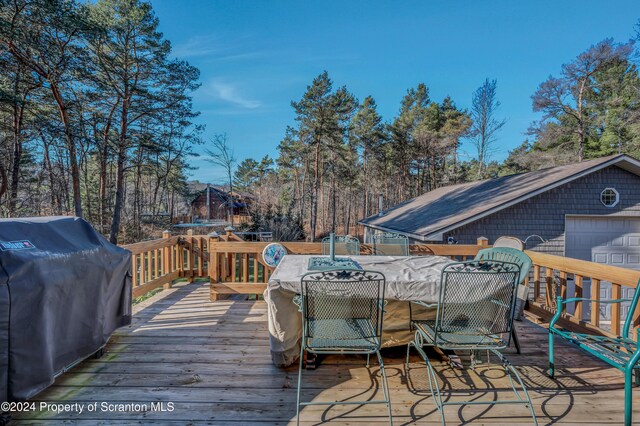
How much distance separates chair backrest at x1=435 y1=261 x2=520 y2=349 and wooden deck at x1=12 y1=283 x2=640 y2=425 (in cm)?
47

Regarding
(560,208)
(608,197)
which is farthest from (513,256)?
(608,197)

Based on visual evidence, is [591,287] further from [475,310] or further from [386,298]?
[386,298]

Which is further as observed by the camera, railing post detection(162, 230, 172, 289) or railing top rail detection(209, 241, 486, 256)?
railing post detection(162, 230, 172, 289)

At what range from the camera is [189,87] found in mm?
14359

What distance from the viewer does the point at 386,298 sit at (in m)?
2.29

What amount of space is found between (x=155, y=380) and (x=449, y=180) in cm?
2327

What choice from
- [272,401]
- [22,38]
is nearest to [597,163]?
[272,401]

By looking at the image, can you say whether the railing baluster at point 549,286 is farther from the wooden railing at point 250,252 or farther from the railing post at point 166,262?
the railing post at point 166,262

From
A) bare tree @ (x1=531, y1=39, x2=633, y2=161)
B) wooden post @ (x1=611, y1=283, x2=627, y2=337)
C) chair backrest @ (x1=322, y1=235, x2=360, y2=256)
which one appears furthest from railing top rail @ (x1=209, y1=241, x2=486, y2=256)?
bare tree @ (x1=531, y1=39, x2=633, y2=161)

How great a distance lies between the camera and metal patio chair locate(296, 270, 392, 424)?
185 centimetres

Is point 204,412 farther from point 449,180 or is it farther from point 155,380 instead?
point 449,180

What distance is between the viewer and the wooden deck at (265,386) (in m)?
1.86

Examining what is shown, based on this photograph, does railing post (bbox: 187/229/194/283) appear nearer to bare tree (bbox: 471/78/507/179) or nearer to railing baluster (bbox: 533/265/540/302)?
railing baluster (bbox: 533/265/540/302)

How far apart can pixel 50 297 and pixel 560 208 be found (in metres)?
9.38
